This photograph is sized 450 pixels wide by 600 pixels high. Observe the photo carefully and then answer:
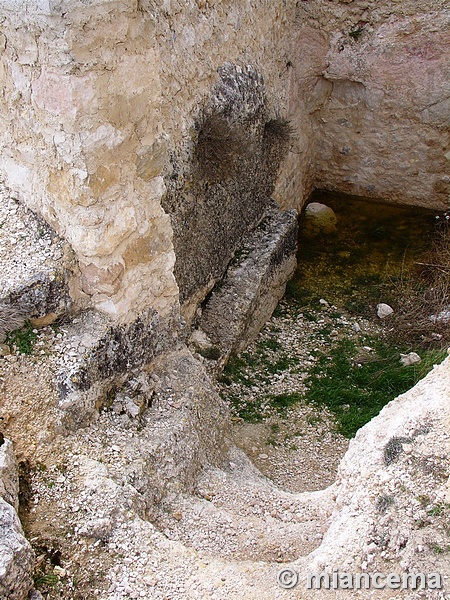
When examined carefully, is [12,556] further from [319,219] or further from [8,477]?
[319,219]

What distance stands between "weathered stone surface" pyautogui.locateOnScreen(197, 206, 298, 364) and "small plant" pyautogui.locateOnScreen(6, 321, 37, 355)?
2.35m

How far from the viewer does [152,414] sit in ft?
15.2

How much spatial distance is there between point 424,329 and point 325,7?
424 centimetres

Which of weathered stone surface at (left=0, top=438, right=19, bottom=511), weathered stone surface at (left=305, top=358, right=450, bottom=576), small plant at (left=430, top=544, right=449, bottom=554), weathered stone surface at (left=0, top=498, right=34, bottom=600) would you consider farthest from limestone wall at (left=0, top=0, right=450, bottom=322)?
small plant at (left=430, top=544, right=449, bottom=554)

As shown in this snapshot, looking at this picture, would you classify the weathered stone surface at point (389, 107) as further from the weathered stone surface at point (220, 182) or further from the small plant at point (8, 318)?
the small plant at point (8, 318)

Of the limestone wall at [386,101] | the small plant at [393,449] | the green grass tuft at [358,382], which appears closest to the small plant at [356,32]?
the limestone wall at [386,101]

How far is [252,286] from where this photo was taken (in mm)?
6734

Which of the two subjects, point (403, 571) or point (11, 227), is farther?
point (11, 227)

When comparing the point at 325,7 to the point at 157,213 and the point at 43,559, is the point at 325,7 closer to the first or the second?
the point at 157,213

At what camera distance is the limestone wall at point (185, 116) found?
381cm

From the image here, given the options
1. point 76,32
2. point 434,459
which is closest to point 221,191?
point 76,32

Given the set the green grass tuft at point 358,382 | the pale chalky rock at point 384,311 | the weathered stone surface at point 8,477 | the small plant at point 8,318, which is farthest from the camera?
the pale chalky rock at point 384,311

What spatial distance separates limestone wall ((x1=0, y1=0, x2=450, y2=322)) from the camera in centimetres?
381

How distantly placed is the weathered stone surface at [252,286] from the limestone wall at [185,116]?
7.6 inches
